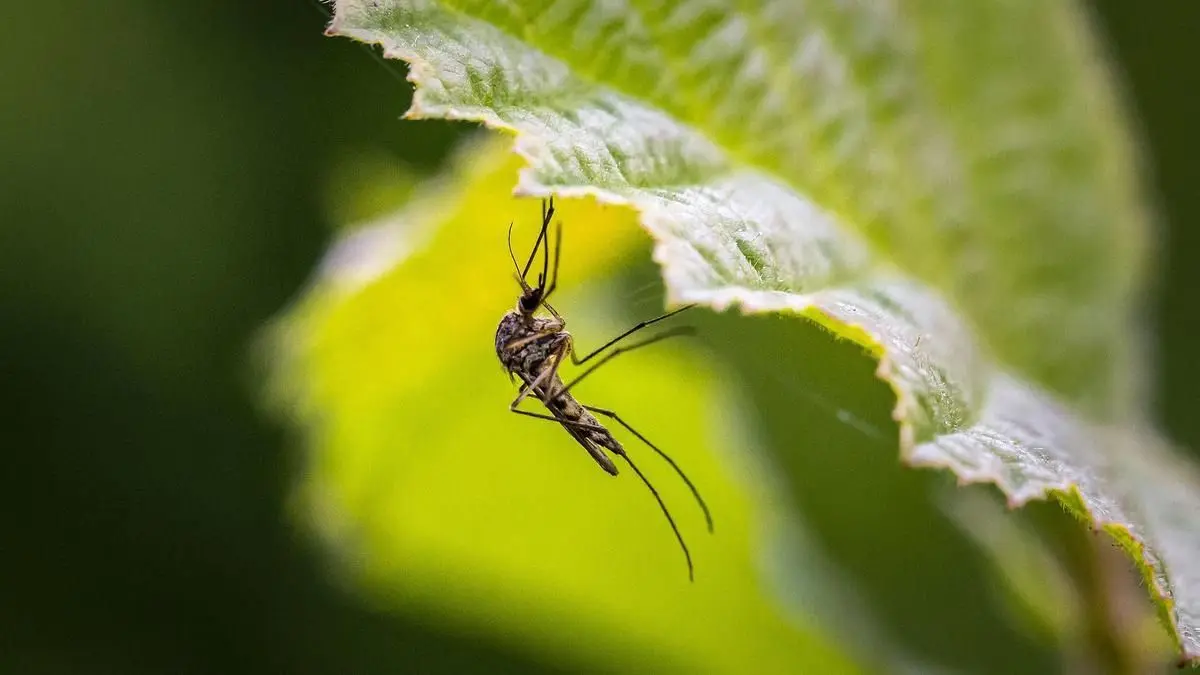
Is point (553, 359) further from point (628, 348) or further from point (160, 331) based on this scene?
point (160, 331)

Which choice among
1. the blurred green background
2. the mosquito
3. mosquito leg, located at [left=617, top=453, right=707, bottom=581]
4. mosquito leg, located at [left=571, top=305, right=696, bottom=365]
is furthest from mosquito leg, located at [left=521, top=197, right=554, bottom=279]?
the blurred green background

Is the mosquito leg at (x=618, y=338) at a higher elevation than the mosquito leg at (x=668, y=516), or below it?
higher

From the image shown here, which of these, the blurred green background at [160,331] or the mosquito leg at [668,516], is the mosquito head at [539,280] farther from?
the blurred green background at [160,331]

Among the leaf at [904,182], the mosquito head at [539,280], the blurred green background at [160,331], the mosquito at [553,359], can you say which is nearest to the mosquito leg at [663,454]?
the mosquito at [553,359]

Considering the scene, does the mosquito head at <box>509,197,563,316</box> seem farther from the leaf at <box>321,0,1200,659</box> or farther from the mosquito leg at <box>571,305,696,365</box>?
the leaf at <box>321,0,1200,659</box>

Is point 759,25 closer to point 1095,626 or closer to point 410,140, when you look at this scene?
point 1095,626

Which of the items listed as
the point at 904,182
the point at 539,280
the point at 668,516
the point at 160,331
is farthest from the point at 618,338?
the point at 160,331
